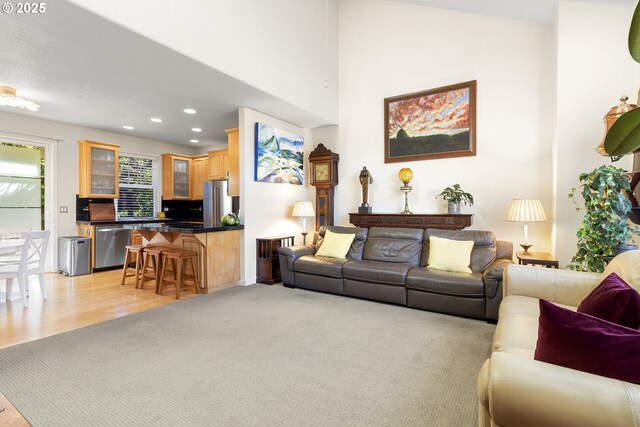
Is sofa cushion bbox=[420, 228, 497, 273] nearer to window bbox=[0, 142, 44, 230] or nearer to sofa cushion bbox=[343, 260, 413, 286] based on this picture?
sofa cushion bbox=[343, 260, 413, 286]

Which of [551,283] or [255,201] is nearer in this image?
[551,283]

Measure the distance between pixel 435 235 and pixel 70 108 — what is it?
5.54 meters

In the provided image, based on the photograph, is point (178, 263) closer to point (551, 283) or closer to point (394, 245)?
point (394, 245)

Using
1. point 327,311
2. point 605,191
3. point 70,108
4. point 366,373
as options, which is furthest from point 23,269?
point 605,191

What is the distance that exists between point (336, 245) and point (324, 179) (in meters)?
1.37

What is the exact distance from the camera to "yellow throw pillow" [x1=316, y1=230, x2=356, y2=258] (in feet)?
14.4

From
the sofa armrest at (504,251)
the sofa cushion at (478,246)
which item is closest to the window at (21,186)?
the sofa cushion at (478,246)

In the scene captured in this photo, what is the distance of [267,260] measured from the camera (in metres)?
4.66

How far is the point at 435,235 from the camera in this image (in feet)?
13.2

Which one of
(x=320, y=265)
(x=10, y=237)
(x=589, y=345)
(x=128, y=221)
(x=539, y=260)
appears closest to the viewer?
(x=589, y=345)

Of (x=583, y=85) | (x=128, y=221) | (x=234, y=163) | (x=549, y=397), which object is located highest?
(x=583, y=85)

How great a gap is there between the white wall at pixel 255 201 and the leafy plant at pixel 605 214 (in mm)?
3856

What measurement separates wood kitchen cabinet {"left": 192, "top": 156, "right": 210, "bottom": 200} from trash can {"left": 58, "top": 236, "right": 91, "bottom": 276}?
8.05 feet

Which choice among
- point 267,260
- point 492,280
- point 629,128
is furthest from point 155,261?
point 629,128
